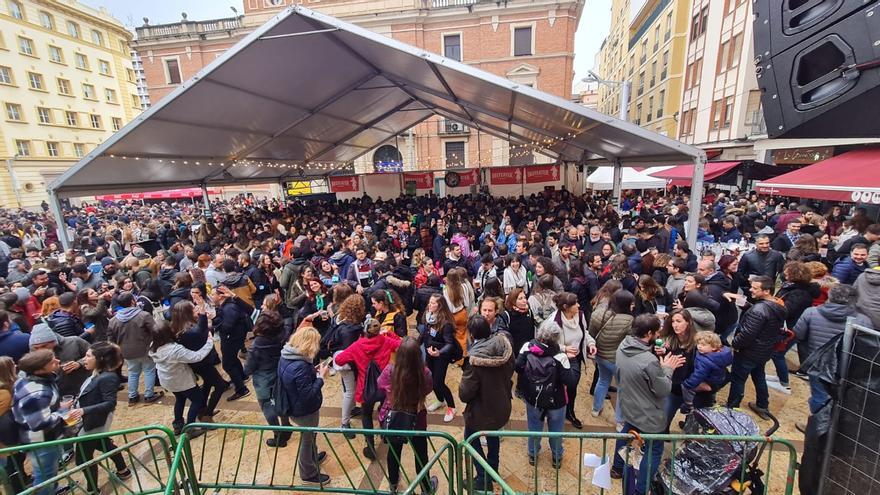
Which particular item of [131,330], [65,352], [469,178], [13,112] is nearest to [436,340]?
[131,330]

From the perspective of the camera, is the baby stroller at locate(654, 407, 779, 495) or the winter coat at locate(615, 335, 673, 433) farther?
the winter coat at locate(615, 335, 673, 433)

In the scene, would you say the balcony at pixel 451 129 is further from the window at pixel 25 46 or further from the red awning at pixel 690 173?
the window at pixel 25 46

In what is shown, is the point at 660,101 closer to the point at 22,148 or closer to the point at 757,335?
the point at 757,335

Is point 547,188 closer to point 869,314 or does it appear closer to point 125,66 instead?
point 869,314

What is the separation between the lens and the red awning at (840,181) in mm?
5723

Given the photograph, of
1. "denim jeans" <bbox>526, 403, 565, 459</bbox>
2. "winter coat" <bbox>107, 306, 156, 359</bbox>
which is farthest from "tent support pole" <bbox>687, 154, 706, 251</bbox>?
"winter coat" <bbox>107, 306, 156, 359</bbox>

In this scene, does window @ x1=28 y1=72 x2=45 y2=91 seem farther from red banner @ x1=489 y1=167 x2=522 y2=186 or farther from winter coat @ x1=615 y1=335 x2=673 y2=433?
winter coat @ x1=615 y1=335 x2=673 y2=433

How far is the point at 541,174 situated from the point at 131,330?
56.0 ft

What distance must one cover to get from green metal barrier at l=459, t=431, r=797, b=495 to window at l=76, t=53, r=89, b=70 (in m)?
51.9

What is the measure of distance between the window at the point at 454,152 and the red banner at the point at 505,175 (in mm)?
10971

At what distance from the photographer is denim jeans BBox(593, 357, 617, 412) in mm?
3830

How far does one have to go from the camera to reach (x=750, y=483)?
2521 mm

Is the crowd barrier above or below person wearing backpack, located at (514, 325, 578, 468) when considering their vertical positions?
below

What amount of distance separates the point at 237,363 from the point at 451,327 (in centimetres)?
315
